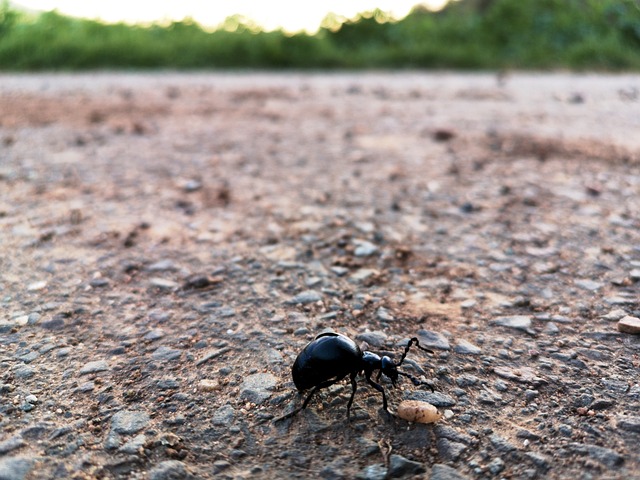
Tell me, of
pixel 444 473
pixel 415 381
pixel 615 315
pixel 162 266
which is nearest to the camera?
pixel 444 473

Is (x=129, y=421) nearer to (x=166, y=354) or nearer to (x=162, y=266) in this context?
(x=166, y=354)

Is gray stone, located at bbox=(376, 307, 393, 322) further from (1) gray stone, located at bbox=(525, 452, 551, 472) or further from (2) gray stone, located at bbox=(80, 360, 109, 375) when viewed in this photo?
(2) gray stone, located at bbox=(80, 360, 109, 375)

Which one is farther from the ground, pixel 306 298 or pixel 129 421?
pixel 306 298

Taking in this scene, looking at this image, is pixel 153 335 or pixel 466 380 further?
pixel 153 335

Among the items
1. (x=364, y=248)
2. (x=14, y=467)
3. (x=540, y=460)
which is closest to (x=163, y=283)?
(x=364, y=248)

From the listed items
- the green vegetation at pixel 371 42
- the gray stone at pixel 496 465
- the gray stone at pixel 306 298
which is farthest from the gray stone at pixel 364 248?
the green vegetation at pixel 371 42

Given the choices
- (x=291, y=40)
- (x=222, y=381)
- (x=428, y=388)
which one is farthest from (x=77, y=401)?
(x=291, y=40)

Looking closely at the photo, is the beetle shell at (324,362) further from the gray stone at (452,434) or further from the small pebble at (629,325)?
the small pebble at (629,325)

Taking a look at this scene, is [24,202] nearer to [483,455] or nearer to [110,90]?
[483,455]
